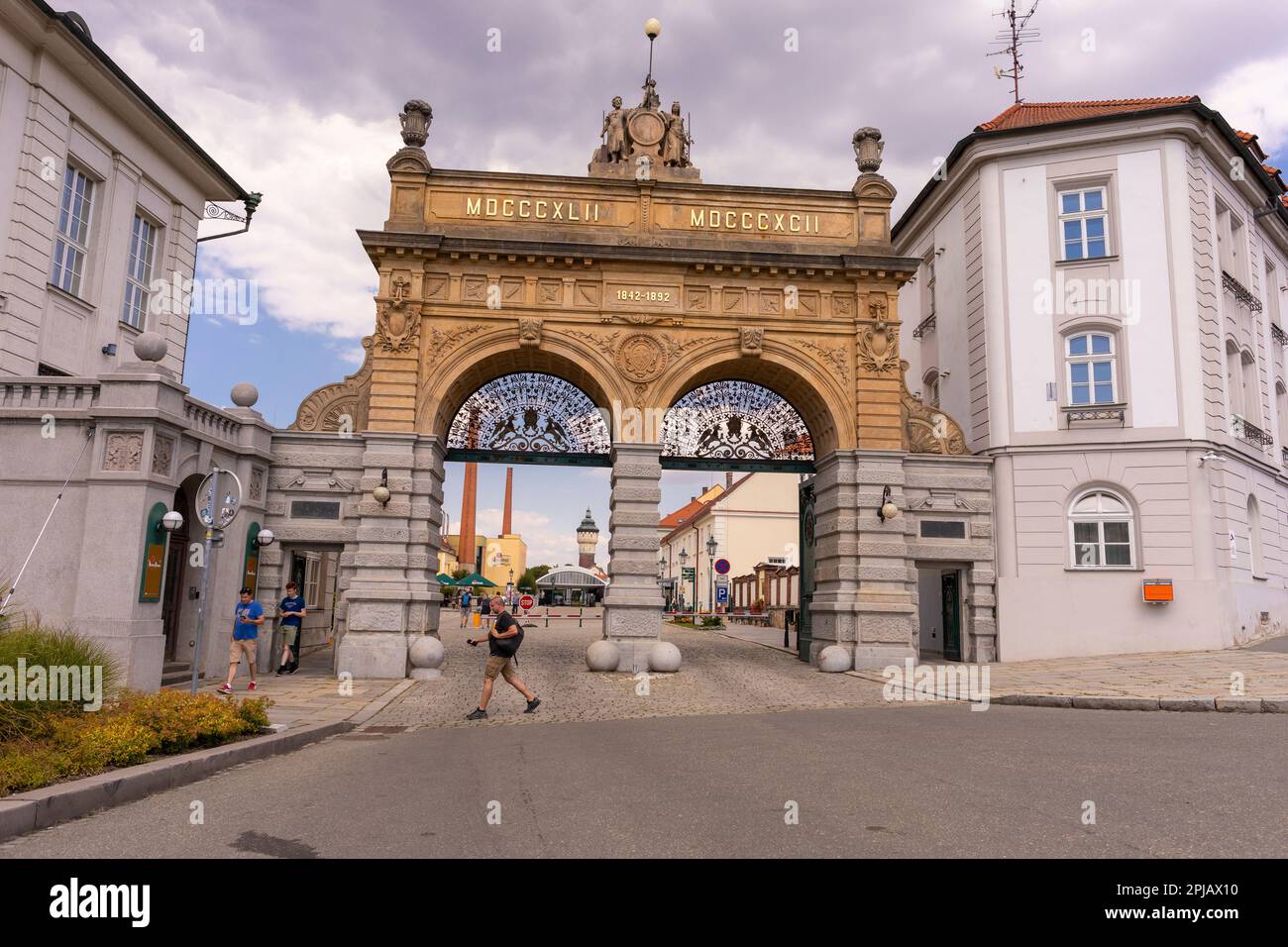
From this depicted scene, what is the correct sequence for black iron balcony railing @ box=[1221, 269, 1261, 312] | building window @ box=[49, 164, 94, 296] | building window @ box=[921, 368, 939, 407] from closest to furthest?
Result: building window @ box=[49, 164, 94, 296], black iron balcony railing @ box=[1221, 269, 1261, 312], building window @ box=[921, 368, 939, 407]

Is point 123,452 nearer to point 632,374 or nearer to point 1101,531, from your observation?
point 632,374

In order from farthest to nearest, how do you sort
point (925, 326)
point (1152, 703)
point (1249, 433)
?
point (925, 326)
point (1249, 433)
point (1152, 703)

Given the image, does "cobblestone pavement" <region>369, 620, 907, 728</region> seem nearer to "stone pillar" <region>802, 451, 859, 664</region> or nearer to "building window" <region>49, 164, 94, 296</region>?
"stone pillar" <region>802, 451, 859, 664</region>

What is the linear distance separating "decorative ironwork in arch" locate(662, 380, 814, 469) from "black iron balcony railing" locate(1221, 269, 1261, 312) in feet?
35.6

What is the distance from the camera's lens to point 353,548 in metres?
17.2

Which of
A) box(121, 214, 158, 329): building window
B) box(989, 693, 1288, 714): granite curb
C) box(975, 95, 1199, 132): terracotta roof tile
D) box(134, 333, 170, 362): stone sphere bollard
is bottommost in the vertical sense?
box(989, 693, 1288, 714): granite curb

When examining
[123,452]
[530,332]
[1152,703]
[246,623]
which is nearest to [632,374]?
[530,332]

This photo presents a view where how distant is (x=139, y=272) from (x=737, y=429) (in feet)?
45.7

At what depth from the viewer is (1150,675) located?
14.6 meters

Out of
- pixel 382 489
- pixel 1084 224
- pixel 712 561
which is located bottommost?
pixel 712 561

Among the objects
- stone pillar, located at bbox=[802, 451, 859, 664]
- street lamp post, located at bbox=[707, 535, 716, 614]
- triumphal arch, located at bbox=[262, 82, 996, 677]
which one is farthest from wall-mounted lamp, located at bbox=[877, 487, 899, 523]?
street lamp post, located at bbox=[707, 535, 716, 614]

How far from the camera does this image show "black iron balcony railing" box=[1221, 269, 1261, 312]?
68.3 ft

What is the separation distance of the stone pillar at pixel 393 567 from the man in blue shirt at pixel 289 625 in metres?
1.11

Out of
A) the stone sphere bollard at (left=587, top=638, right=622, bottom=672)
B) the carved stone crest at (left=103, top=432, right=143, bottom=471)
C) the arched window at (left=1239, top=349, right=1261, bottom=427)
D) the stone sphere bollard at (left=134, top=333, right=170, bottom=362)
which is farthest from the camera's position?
the arched window at (left=1239, top=349, right=1261, bottom=427)
